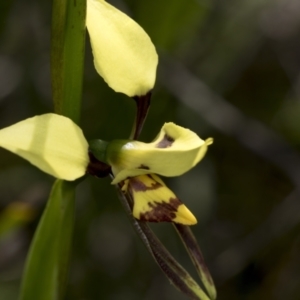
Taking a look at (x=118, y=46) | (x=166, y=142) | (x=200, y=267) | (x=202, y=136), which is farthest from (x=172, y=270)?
(x=202, y=136)

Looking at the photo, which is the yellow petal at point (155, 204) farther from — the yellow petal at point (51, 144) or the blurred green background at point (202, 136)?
the blurred green background at point (202, 136)

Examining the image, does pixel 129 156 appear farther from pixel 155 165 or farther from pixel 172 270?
pixel 172 270

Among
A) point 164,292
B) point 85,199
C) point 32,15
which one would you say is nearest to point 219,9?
point 32,15

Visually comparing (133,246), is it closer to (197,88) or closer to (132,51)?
(197,88)

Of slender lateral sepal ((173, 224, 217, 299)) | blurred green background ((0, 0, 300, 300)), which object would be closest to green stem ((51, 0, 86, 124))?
slender lateral sepal ((173, 224, 217, 299))

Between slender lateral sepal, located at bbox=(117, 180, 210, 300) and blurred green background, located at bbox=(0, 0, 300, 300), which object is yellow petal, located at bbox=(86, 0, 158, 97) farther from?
blurred green background, located at bbox=(0, 0, 300, 300)

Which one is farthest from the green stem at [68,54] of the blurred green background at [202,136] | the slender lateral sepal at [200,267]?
the blurred green background at [202,136]

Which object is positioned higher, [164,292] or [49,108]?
[49,108]
